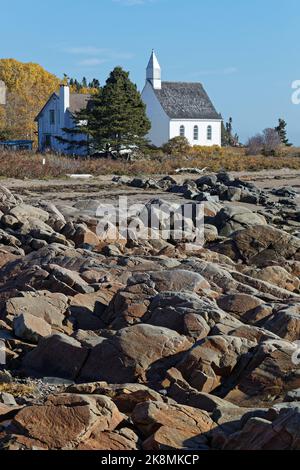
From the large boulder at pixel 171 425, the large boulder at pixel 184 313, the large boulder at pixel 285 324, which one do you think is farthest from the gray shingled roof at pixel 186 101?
the large boulder at pixel 171 425

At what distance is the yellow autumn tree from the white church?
651 cm

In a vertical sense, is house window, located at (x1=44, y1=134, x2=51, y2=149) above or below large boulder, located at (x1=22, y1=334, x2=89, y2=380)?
above

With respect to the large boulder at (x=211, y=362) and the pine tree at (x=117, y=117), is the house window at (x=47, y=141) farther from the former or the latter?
the large boulder at (x=211, y=362)

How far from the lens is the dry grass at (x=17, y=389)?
782cm

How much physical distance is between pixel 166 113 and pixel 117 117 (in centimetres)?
1548

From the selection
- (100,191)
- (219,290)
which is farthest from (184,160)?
(219,290)

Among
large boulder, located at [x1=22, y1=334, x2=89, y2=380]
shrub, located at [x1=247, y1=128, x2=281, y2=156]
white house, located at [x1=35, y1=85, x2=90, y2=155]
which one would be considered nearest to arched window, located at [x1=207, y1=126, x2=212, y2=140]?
shrub, located at [x1=247, y1=128, x2=281, y2=156]

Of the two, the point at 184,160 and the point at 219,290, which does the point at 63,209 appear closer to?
the point at 219,290

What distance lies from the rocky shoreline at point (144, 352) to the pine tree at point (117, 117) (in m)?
30.2

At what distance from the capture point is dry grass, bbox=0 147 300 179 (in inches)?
1335

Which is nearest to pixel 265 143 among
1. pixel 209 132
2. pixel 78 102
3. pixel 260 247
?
pixel 209 132

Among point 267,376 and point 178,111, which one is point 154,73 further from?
point 267,376

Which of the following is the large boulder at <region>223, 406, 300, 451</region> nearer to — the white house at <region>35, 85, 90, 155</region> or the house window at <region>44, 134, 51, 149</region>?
the white house at <region>35, 85, 90, 155</region>

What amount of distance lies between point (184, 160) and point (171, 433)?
4021 cm
